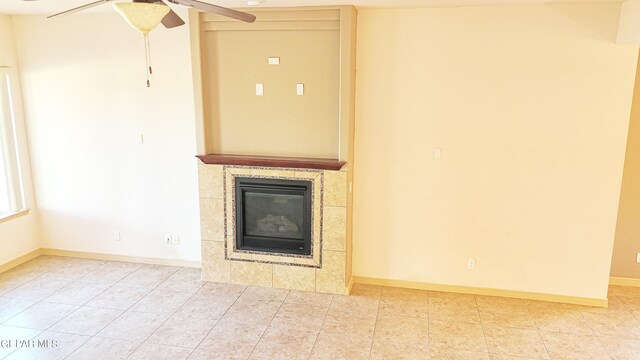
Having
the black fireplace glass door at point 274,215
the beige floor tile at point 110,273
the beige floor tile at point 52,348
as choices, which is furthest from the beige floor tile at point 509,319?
the beige floor tile at point 110,273

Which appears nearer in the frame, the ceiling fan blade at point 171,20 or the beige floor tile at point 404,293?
the ceiling fan blade at point 171,20

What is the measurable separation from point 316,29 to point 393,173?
4.87 ft

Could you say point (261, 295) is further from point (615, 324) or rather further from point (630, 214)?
point (630, 214)

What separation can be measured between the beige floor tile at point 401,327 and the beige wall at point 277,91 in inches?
60.7

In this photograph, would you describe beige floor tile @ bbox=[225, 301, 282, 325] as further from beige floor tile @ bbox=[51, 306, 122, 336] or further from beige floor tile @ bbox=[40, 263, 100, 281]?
beige floor tile @ bbox=[40, 263, 100, 281]

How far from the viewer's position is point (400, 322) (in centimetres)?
380

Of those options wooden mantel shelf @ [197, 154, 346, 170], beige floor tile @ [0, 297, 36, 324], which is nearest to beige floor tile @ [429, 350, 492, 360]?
wooden mantel shelf @ [197, 154, 346, 170]

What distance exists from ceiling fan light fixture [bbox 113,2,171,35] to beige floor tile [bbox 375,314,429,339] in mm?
2792

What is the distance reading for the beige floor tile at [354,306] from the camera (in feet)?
12.9

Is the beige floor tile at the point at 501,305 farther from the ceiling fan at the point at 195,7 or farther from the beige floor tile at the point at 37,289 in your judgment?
the beige floor tile at the point at 37,289

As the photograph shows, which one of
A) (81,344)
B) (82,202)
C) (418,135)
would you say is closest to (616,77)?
(418,135)

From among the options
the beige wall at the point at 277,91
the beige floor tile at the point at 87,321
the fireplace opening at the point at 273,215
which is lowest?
the beige floor tile at the point at 87,321

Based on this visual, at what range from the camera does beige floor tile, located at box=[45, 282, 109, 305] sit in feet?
13.6

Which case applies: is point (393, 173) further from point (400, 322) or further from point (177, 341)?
point (177, 341)
